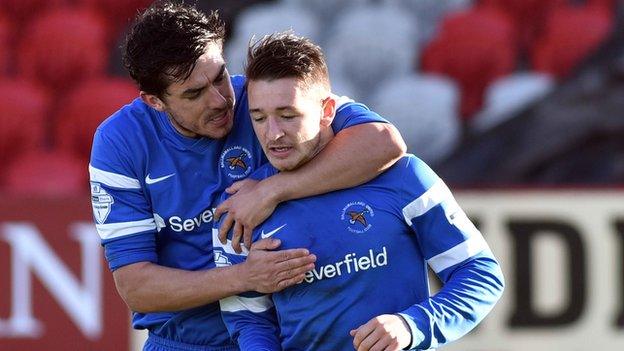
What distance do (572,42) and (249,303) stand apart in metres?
2.63

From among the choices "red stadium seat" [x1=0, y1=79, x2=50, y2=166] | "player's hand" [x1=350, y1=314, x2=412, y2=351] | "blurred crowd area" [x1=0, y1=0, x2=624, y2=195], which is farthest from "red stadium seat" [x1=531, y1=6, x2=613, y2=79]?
"player's hand" [x1=350, y1=314, x2=412, y2=351]

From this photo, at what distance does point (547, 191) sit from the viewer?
4.32 m

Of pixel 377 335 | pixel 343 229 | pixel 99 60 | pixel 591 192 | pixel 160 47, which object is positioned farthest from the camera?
pixel 99 60

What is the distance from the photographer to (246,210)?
7.37ft

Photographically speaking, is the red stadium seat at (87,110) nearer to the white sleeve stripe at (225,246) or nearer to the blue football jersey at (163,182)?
the blue football jersey at (163,182)

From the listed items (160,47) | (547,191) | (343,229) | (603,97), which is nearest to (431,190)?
(343,229)

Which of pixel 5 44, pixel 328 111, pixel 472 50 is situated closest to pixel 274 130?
pixel 328 111

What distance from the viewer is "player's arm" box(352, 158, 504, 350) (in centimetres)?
214

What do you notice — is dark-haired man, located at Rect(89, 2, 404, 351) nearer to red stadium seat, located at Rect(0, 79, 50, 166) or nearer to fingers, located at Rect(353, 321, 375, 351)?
fingers, located at Rect(353, 321, 375, 351)

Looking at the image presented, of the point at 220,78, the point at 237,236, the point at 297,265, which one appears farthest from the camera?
the point at 220,78

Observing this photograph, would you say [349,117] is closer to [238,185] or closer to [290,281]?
[238,185]

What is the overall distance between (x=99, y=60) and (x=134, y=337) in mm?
1021

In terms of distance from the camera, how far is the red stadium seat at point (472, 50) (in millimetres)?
4609

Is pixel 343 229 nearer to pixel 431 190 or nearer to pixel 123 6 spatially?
pixel 431 190
